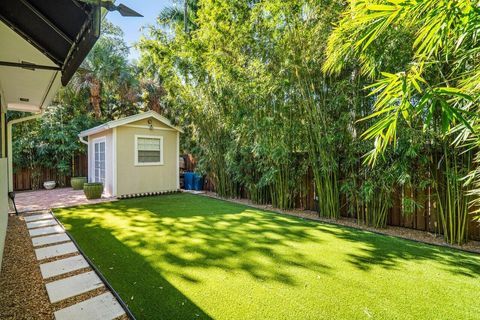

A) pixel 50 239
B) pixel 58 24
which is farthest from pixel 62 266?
pixel 58 24

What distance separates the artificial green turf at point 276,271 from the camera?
210cm

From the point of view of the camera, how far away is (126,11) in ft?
5.78

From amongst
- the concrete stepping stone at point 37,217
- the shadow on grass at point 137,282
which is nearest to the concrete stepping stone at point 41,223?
the concrete stepping stone at point 37,217

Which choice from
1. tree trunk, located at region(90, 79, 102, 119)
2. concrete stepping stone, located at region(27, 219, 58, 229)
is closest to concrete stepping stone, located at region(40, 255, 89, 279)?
concrete stepping stone, located at region(27, 219, 58, 229)

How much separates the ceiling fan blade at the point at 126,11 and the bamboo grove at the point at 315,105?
1631mm

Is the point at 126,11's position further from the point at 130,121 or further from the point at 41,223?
the point at 130,121

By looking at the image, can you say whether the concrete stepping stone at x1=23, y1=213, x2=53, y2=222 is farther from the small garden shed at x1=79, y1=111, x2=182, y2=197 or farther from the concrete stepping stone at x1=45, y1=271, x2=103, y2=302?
the concrete stepping stone at x1=45, y1=271, x2=103, y2=302

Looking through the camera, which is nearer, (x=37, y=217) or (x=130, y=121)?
(x=37, y=217)

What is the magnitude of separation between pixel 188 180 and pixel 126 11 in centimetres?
861

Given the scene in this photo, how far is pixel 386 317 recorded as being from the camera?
6.51ft

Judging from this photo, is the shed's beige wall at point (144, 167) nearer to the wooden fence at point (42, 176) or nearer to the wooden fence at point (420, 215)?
the wooden fence at point (42, 176)

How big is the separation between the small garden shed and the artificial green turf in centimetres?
324

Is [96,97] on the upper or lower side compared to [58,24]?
upper

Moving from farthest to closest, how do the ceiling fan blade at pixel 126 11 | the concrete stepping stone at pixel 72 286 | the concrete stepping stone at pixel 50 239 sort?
the concrete stepping stone at pixel 50 239 → the concrete stepping stone at pixel 72 286 → the ceiling fan blade at pixel 126 11
